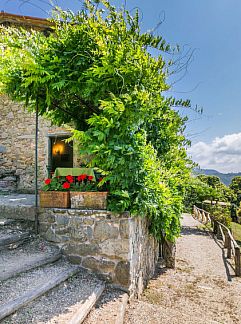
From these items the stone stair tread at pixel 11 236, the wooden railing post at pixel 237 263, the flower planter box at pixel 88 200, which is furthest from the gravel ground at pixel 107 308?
the wooden railing post at pixel 237 263

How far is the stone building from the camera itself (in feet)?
24.2

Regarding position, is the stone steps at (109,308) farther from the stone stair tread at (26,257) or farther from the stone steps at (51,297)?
Answer: the stone stair tread at (26,257)

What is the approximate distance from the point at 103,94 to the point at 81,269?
2347 mm

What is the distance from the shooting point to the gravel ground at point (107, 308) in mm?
2148

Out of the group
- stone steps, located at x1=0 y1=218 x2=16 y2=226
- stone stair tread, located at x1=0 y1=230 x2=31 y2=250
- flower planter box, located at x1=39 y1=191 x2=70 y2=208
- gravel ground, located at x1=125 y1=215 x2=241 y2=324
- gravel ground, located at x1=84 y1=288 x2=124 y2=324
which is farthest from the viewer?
stone steps, located at x1=0 y1=218 x2=16 y2=226

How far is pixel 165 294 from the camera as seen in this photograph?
11.2 ft

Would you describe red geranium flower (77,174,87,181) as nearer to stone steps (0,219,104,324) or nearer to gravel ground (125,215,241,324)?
stone steps (0,219,104,324)

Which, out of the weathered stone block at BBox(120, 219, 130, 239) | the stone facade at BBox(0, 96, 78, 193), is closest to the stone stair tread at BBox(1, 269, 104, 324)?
the weathered stone block at BBox(120, 219, 130, 239)

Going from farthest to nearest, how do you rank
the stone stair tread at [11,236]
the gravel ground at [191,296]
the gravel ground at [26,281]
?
the stone stair tread at [11,236] → the gravel ground at [191,296] → the gravel ground at [26,281]

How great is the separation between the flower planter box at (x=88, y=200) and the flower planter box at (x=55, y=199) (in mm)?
79

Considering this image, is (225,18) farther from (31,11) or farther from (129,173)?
(129,173)

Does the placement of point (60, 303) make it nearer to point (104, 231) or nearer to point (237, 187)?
point (104, 231)

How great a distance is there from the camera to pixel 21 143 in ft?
25.0

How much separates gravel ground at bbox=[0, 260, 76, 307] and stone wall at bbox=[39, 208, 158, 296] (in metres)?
0.30
